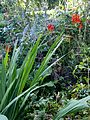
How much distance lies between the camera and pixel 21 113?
211cm

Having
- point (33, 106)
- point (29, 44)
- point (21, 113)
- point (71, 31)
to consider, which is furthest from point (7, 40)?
point (21, 113)

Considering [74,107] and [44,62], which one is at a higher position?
[44,62]

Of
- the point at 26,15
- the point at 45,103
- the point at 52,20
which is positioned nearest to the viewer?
the point at 45,103

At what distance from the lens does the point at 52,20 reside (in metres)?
3.47

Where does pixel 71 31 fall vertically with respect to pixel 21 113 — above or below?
above

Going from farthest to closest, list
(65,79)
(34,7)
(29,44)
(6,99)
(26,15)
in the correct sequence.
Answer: (34,7) < (26,15) < (29,44) < (65,79) < (6,99)

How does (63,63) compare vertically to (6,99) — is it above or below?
below

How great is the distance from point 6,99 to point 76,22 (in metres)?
1.41

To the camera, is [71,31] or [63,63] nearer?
[63,63]

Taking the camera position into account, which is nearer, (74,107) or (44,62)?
(74,107)

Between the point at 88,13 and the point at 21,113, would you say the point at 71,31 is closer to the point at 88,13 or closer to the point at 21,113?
the point at 88,13

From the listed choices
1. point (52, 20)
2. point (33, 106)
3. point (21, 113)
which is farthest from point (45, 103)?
point (52, 20)

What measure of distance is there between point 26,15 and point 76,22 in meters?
0.91

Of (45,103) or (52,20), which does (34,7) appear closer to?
(52,20)
